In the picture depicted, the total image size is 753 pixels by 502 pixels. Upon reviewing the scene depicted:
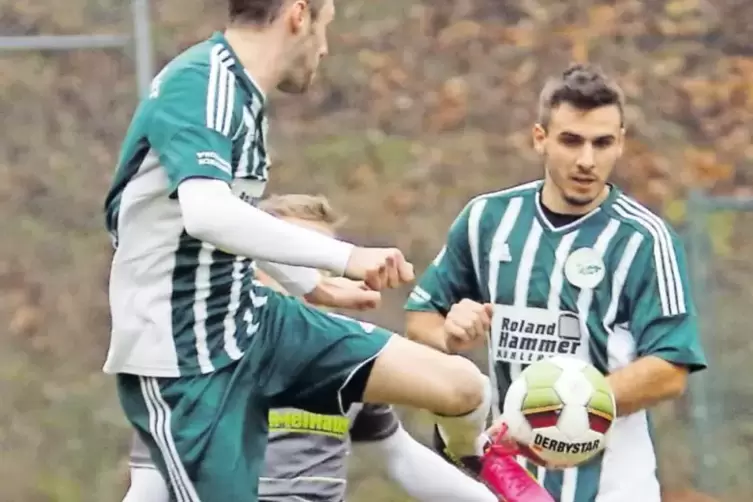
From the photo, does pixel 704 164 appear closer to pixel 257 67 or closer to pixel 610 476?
pixel 610 476

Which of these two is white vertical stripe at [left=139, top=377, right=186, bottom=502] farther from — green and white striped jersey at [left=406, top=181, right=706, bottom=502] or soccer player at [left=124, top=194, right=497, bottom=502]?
green and white striped jersey at [left=406, top=181, right=706, bottom=502]

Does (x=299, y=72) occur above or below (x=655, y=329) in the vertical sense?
above

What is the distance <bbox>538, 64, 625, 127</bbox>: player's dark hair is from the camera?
205 inches

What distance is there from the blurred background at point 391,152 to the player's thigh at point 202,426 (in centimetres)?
297

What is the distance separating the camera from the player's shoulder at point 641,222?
5062 millimetres

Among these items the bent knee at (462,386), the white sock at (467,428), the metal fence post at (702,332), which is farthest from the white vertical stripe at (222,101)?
the metal fence post at (702,332)

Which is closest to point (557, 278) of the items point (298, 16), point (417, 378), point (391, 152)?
point (417, 378)

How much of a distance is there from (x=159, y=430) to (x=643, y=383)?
1415mm

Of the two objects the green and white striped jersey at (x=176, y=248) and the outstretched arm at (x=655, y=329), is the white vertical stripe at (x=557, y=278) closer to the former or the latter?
the outstretched arm at (x=655, y=329)

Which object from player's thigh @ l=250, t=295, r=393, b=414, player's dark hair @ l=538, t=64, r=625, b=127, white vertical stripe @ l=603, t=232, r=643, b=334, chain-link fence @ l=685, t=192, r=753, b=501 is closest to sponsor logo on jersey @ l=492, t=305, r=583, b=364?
white vertical stripe @ l=603, t=232, r=643, b=334

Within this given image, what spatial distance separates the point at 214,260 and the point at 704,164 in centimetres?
604

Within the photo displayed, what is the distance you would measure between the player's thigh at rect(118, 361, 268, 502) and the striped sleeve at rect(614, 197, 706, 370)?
121cm

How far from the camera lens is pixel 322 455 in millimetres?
5043

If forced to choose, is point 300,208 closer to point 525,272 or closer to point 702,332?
point 525,272
